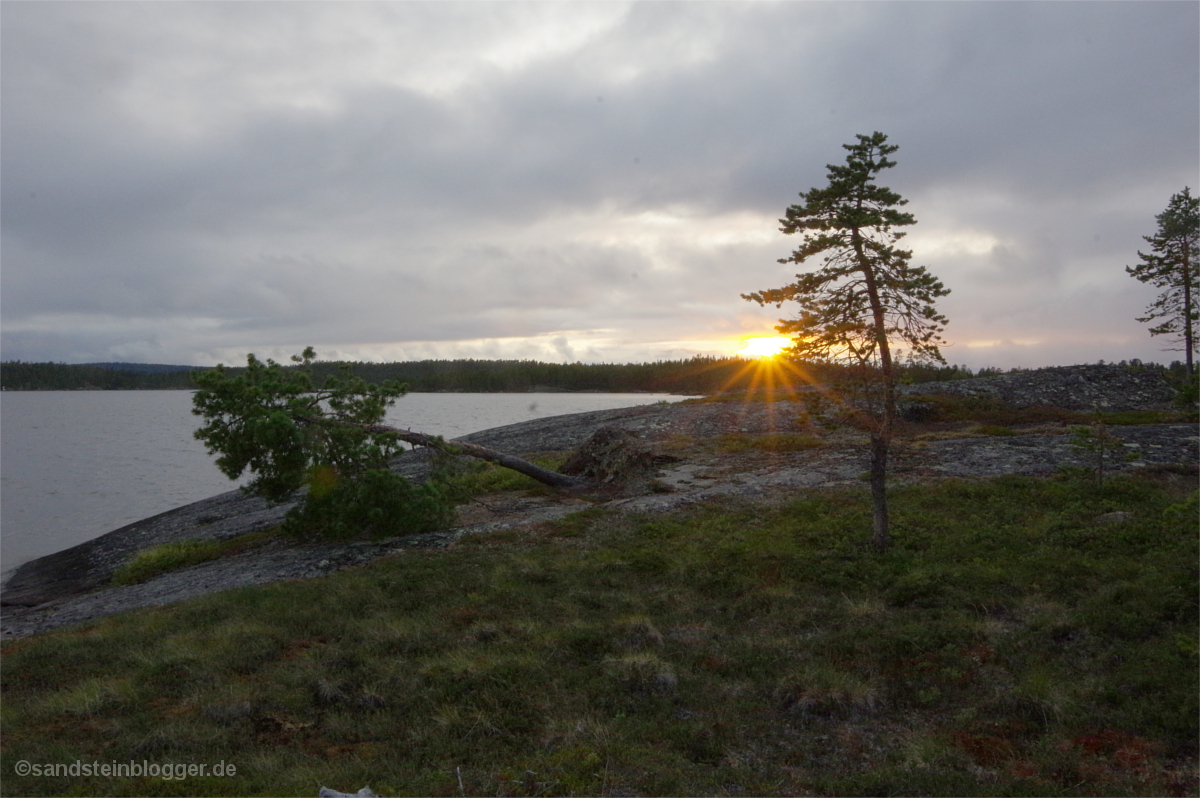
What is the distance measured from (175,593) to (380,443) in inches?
236

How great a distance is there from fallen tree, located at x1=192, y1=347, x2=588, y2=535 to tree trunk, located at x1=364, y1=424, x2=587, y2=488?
248 millimetres

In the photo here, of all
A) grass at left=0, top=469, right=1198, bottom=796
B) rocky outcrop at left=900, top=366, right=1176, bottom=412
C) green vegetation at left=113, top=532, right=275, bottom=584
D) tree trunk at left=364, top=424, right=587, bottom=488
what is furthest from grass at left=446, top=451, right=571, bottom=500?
rocky outcrop at left=900, top=366, right=1176, bottom=412

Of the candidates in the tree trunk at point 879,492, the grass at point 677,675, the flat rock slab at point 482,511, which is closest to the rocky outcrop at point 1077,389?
the flat rock slab at point 482,511

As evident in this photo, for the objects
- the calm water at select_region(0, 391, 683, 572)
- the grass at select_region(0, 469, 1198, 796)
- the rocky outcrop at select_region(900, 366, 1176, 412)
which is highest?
the rocky outcrop at select_region(900, 366, 1176, 412)

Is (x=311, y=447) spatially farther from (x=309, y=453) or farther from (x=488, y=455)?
(x=488, y=455)

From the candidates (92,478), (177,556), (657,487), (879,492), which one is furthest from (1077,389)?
(92,478)

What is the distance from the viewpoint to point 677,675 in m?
9.20

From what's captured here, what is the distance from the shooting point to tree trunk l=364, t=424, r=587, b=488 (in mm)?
20062

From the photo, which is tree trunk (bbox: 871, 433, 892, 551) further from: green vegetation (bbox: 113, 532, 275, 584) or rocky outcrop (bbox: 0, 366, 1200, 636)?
green vegetation (bbox: 113, 532, 275, 584)

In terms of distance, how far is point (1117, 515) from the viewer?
571 inches

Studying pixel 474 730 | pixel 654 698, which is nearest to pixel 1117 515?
pixel 654 698

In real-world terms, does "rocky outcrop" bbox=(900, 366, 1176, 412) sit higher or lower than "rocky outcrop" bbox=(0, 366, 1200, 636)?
higher

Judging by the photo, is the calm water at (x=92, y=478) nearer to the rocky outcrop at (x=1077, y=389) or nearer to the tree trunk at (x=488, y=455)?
the tree trunk at (x=488, y=455)

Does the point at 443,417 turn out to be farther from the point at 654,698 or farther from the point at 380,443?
the point at 654,698
